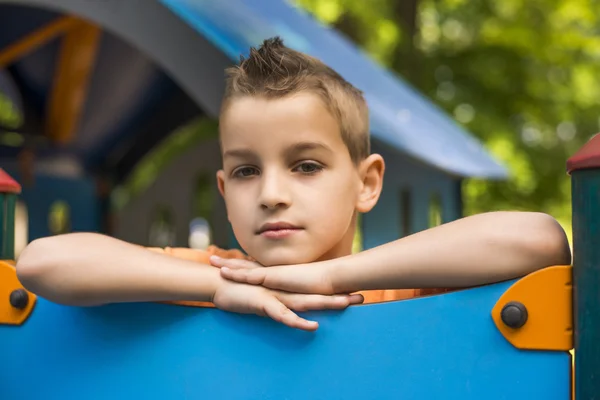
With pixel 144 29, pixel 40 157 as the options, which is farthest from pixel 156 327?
pixel 40 157

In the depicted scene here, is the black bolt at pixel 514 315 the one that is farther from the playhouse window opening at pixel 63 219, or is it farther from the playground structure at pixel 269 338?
the playhouse window opening at pixel 63 219

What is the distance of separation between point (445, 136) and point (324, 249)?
→ 7.22 ft

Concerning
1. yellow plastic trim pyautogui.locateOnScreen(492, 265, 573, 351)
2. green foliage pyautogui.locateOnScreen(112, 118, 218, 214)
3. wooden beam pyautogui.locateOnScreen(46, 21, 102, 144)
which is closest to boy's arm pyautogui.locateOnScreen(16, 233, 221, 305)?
yellow plastic trim pyautogui.locateOnScreen(492, 265, 573, 351)

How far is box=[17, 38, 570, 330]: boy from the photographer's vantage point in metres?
0.97

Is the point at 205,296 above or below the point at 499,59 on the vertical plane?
below

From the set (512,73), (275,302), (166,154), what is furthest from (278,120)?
(512,73)

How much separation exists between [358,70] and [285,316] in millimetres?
2198

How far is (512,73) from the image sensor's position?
7.55m

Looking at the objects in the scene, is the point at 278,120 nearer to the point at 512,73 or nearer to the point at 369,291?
the point at 369,291

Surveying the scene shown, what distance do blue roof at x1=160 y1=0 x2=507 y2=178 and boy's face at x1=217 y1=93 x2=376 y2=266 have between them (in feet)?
2.51

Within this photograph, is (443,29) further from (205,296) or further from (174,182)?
(205,296)

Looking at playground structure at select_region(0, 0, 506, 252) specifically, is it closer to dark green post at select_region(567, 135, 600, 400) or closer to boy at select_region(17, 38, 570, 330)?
boy at select_region(17, 38, 570, 330)

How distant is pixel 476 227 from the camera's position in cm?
98

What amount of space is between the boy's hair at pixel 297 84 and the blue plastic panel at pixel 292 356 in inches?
15.1
